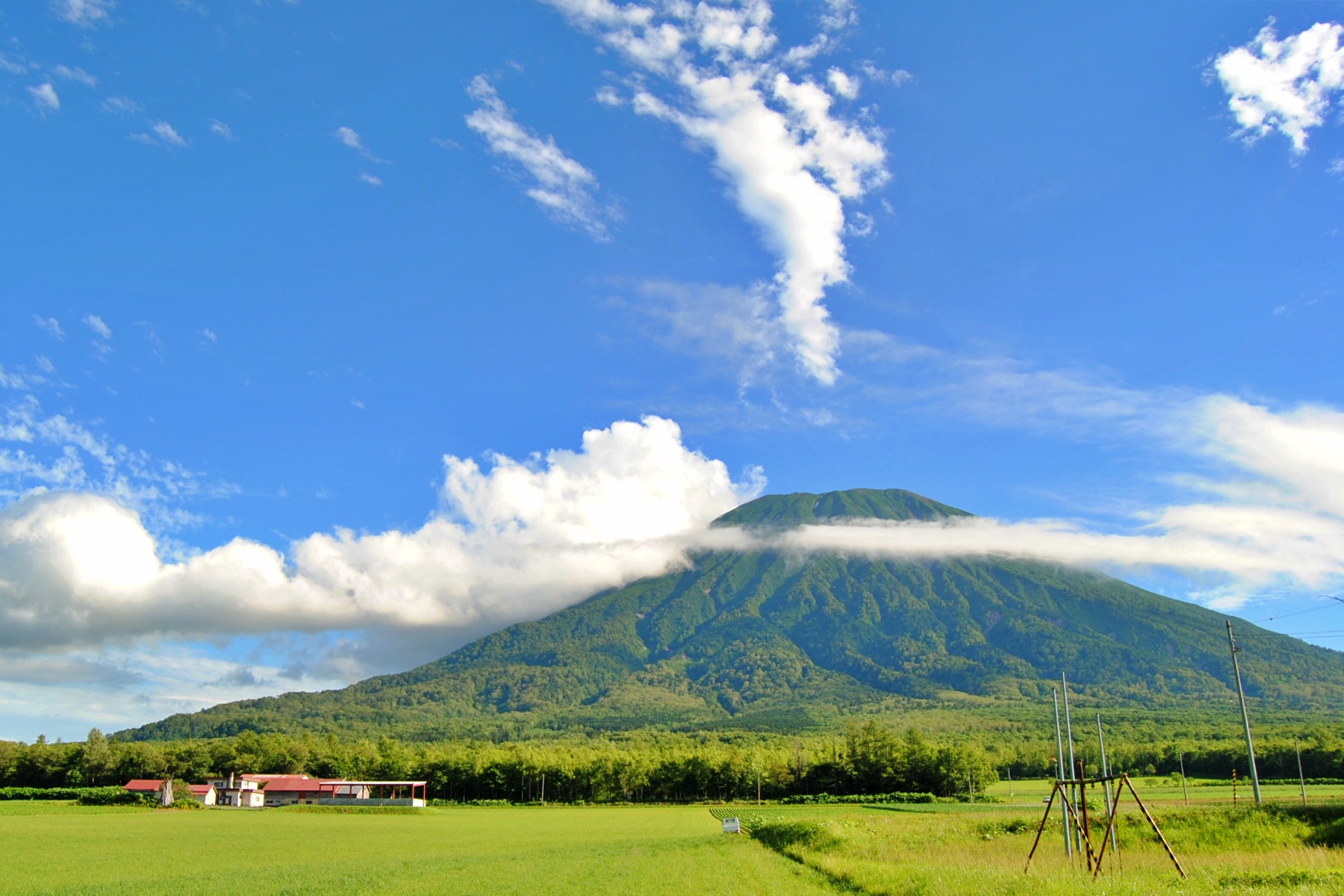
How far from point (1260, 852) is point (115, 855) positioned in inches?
1568

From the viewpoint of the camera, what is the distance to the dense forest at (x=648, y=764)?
279ft

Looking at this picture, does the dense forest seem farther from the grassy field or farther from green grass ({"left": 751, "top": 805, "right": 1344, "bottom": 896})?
green grass ({"left": 751, "top": 805, "right": 1344, "bottom": 896})

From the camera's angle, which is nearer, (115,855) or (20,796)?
(115,855)

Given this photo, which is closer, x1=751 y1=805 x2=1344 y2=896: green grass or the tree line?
x1=751 y1=805 x2=1344 y2=896: green grass

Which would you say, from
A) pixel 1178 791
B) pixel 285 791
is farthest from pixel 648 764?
pixel 1178 791

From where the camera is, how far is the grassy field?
1862 cm

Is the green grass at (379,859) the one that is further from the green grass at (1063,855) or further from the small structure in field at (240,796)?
the small structure in field at (240,796)

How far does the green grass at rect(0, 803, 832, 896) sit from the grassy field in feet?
0.44

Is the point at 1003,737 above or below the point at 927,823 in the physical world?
below

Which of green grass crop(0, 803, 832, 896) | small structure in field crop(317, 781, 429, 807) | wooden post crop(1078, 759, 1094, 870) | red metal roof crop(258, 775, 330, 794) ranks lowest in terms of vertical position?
small structure in field crop(317, 781, 429, 807)

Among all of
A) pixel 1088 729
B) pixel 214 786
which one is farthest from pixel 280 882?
pixel 1088 729

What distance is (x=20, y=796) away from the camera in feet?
264

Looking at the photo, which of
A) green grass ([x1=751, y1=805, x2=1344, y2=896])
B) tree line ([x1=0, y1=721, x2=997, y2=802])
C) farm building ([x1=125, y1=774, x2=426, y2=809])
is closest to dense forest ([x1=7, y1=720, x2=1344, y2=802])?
tree line ([x1=0, y1=721, x2=997, y2=802])

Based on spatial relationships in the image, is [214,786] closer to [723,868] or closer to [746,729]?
[723,868]
